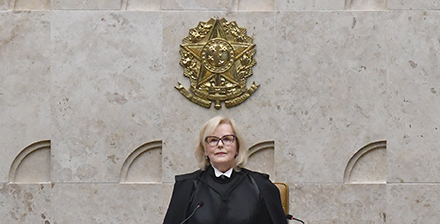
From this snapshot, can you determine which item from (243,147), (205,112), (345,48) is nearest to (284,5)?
(345,48)

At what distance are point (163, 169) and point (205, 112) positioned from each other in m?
0.45

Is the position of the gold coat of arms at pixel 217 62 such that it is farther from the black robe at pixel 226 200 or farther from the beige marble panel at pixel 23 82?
the black robe at pixel 226 200

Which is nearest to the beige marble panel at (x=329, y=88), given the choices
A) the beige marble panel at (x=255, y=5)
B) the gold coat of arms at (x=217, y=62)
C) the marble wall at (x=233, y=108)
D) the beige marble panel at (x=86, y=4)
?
the marble wall at (x=233, y=108)

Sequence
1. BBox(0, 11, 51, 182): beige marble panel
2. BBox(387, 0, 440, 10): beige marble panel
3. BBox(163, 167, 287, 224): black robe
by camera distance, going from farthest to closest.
Answer: BBox(0, 11, 51, 182): beige marble panel < BBox(387, 0, 440, 10): beige marble panel < BBox(163, 167, 287, 224): black robe

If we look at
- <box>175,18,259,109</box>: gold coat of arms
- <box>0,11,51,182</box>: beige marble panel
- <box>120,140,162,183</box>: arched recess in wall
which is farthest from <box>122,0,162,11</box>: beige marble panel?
<box>120,140,162,183</box>: arched recess in wall

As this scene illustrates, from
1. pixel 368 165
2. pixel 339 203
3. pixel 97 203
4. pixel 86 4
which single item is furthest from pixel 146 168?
pixel 368 165

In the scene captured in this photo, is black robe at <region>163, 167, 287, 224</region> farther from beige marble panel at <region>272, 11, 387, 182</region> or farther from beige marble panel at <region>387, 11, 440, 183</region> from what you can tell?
beige marble panel at <region>387, 11, 440, 183</region>

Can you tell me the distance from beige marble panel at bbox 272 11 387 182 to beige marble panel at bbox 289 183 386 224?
0.24 feet

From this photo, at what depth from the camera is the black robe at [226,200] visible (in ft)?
14.1

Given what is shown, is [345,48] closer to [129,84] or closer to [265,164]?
[265,164]

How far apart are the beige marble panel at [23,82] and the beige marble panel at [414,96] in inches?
87.4

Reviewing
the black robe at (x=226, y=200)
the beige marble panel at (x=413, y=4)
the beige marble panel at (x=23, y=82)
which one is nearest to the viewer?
the black robe at (x=226, y=200)

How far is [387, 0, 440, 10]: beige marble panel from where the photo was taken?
5770mm

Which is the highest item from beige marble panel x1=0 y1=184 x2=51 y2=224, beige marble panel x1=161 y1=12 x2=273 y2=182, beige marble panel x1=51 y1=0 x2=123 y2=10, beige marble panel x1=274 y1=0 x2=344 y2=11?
beige marble panel x1=274 y1=0 x2=344 y2=11
